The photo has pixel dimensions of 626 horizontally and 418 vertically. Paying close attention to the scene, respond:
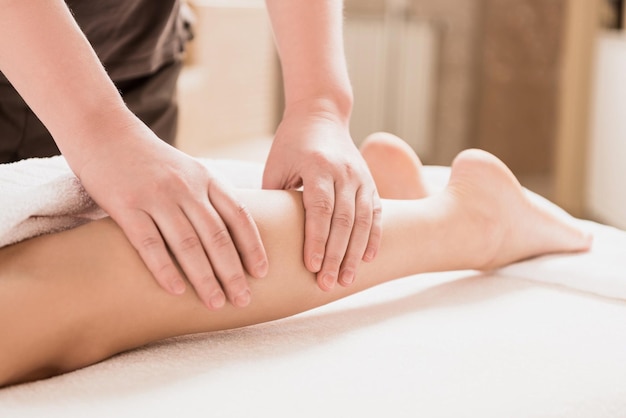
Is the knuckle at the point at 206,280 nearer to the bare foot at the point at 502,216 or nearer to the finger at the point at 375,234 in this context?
the finger at the point at 375,234

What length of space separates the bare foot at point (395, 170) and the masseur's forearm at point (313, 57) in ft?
0.58

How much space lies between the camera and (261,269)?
2.74ft

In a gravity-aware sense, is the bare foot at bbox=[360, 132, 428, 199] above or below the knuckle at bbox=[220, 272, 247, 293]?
below

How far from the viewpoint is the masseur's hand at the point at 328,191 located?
2.93ft

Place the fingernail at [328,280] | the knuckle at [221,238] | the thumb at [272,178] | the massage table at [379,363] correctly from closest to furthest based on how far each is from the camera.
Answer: the massage table at [379,363]
the knuckle at [221,238]
the fingernail at [328,280]
the thumb at [272,178]

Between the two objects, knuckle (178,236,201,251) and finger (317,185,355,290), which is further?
finger (317,185,355,290)

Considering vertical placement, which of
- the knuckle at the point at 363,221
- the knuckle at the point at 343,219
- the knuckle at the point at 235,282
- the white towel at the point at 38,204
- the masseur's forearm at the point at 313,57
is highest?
the masseur's forearm at the point at 313,57

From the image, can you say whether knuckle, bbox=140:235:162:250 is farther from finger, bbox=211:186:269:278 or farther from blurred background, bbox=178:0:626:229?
blurred background, bbox=178:0:626:229

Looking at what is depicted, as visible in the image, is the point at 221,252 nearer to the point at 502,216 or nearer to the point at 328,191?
the point at 328,191

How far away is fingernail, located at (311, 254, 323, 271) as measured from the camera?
881 millimetres

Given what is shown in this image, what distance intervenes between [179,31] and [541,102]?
2.89m

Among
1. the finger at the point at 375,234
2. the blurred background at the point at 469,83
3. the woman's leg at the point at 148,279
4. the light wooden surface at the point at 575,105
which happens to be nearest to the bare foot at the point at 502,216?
the woman's leg at the point at 148,279

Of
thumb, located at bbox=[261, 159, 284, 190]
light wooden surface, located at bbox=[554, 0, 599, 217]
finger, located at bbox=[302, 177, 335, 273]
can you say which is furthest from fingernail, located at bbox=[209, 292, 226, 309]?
light wooden surface, located at bbox=[554, 0, 599, 217]

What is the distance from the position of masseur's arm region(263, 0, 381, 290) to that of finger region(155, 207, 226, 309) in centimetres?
13
